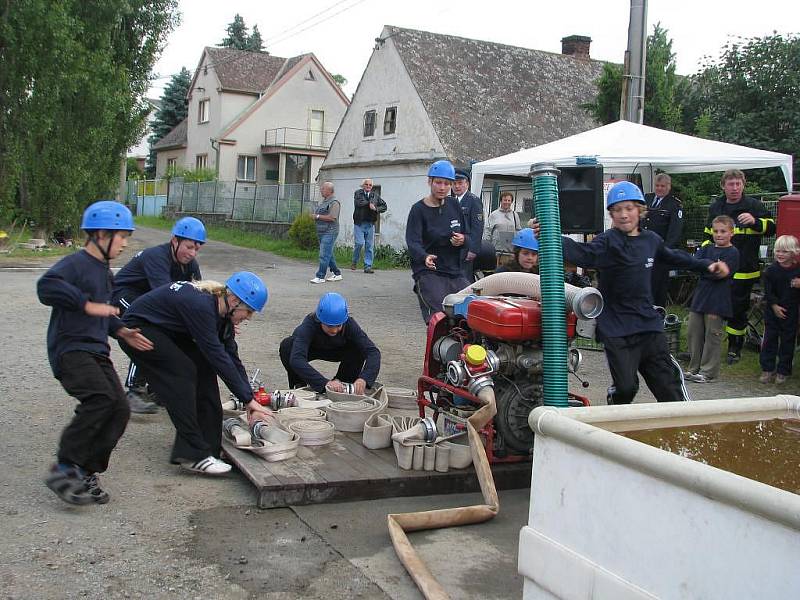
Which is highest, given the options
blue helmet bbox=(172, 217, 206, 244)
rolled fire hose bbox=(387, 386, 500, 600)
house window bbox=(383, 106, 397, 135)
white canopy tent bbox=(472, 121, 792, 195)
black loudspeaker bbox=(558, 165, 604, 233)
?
house window bbox=(383, 106, 397, 135)

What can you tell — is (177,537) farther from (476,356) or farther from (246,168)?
(246,168)

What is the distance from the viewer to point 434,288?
284 inches

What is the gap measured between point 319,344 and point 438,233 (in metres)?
1.37

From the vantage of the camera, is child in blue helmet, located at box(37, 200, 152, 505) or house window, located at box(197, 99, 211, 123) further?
house window, located at box(197, 99, 211, 123)

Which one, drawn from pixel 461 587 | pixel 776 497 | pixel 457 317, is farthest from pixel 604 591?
pixel 457 317

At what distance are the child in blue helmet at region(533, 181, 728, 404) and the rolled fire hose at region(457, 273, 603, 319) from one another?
10.1 inches

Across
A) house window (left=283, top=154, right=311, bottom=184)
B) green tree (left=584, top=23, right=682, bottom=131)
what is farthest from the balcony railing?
green tree (left=584, top=23, right=682, bottom=131)

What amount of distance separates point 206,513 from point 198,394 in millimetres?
1023

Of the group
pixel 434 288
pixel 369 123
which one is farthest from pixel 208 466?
pixel 369 123

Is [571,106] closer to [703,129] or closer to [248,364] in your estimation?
[703,129]

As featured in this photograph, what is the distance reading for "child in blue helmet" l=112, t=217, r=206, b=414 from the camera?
6.71 meters

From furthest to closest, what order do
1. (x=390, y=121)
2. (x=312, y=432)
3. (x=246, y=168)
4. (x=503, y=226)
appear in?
(x=246, y=168) < (x=390, y=121) < (x=503, y=226) < (x=312, y=432)

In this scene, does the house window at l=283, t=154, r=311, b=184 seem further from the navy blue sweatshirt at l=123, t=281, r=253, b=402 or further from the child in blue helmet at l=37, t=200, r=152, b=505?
the child in blue helmet at l=37, t=200, r=152, b=505

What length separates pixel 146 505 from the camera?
5.07 metres
